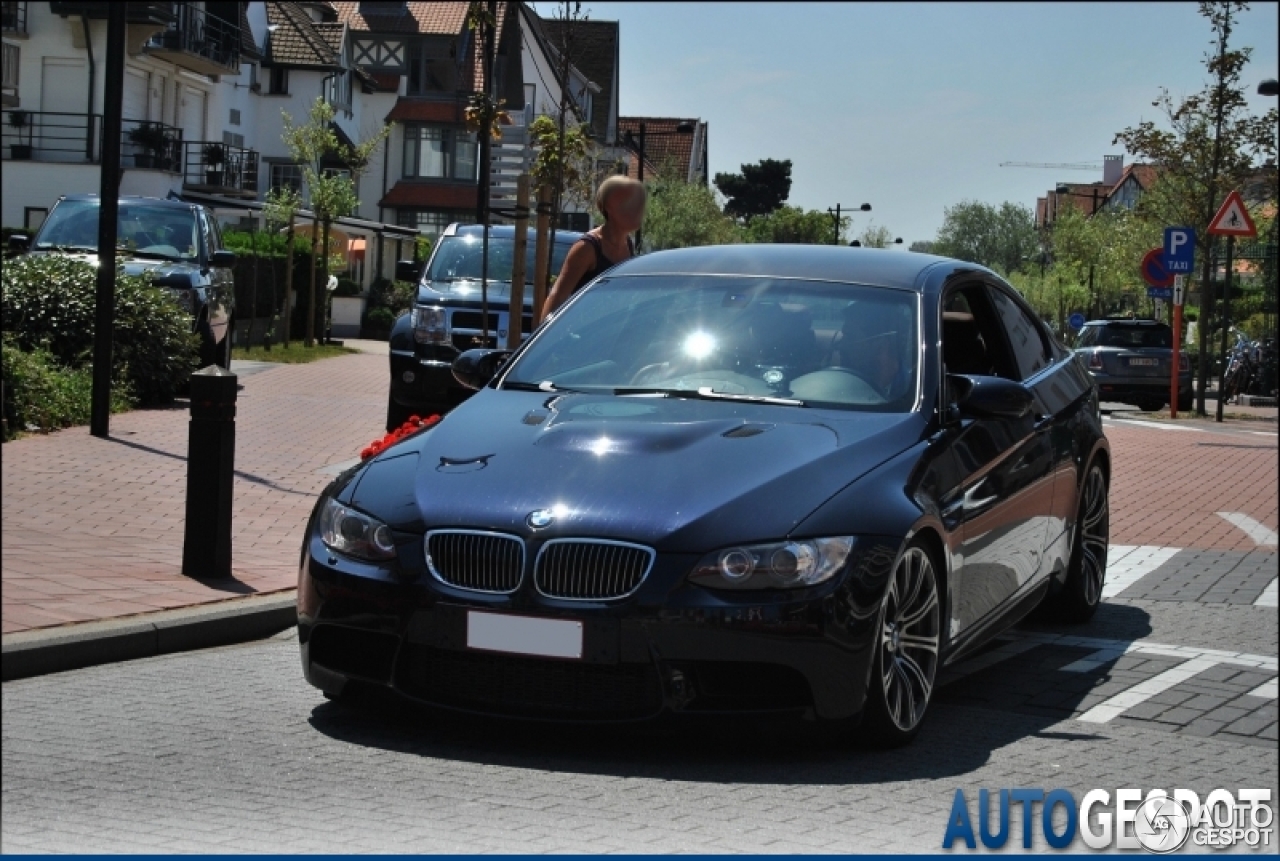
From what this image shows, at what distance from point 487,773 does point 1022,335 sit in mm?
3615

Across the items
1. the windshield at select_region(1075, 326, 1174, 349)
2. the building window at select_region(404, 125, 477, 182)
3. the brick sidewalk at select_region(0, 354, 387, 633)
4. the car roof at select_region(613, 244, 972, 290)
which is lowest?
the brick sidewalk at select_region(0, 354, 387, 633)

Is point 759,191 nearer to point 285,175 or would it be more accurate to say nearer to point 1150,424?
point 285,175

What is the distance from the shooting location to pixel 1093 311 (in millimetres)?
86188

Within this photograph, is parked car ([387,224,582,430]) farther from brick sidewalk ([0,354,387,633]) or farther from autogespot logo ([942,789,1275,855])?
autogespot logo ([942,789,1275,855])

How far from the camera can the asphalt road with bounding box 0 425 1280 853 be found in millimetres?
4504

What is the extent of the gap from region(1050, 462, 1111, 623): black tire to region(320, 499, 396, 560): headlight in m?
3.52

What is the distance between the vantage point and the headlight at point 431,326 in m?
16.3

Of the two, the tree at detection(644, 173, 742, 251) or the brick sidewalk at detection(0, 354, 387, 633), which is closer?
the brick sidewalk at detection(0, 354, 387, 633)

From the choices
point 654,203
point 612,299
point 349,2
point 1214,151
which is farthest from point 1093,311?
point 612,299

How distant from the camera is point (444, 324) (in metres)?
16.3

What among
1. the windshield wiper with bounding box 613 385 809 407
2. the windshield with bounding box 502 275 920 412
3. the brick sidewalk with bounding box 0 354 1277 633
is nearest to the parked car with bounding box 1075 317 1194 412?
the brick sidewalk with bounding box 0 354 1277 633

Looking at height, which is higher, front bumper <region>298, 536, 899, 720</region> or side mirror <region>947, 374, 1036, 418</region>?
side mirror <region>947, 374, 1036, 418</region>

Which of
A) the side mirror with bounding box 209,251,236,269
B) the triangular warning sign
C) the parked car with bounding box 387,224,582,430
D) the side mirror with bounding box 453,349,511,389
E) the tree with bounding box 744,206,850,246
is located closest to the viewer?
the side mirror with bounding box 453,349,511,389

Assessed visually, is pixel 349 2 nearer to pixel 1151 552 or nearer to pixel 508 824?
pixel 1151 552
